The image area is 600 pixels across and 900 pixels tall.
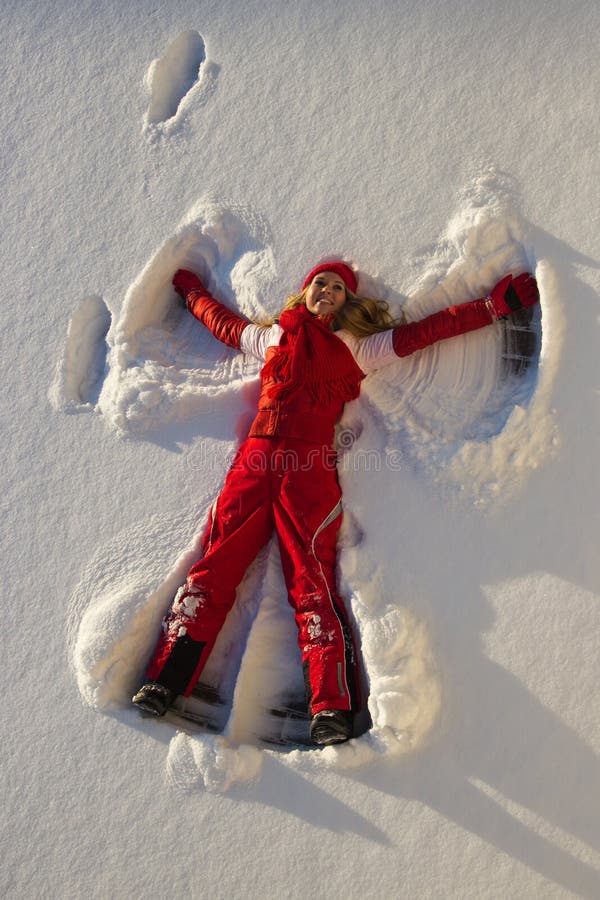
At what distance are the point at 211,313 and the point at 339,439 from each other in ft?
1.47

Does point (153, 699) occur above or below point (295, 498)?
below

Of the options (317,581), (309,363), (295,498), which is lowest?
(317,581)

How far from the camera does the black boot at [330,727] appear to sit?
1.65 meters

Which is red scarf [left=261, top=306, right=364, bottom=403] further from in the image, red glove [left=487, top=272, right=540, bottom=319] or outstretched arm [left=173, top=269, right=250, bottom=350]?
red glove [left=487, top=272, right=540, bottom=319]

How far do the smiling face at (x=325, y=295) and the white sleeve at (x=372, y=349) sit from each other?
0.26ft

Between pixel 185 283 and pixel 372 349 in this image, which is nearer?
pixel 372 349

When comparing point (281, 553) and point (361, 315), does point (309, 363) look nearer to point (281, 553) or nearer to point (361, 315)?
point (361, 315)

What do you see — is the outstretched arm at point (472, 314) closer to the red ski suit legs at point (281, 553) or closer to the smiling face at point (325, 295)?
the smiling face at point (325, 295)

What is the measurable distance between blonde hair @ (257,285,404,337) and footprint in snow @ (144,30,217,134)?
2.37 feet

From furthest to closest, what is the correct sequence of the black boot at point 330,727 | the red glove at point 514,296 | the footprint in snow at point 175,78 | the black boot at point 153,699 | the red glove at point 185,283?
the footprint in snow at point 175,78 < the red glove at point 185,283 < the red glove at point 514,296 < the black boot at point 153,699 < the black boot at point 330,727

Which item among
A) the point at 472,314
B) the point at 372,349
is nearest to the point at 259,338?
the point at 372,349

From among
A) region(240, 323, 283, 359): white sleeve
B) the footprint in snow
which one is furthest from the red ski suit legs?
the footprint in snow

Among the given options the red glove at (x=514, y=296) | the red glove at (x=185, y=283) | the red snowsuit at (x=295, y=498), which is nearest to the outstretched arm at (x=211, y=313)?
the red glove at (x=185, y=283)

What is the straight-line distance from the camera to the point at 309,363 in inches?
72.6
